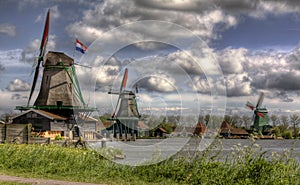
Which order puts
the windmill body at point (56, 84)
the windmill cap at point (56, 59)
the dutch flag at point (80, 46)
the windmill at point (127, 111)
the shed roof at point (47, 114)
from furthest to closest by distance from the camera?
the windmill at point (127, 111), the dutch flag at point (80, 46), the windmill cap at point (56, 59), the windmill body at point (56, 84), the shed roof at point (47, 114)

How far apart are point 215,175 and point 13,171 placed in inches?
279

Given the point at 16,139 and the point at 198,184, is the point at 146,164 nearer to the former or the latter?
the point at 198,184

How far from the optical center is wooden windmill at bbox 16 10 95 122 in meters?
41.6

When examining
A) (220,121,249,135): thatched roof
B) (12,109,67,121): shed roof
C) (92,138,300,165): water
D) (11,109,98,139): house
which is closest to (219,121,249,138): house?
(220,121,249,135): thatched roof

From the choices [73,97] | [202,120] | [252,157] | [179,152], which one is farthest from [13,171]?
[73,97]

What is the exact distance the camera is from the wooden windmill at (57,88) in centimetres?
4159

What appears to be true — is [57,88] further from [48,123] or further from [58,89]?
[48,123]

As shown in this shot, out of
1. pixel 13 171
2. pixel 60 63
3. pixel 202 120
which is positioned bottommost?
pixel 13 171

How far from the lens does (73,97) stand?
42.8 meters

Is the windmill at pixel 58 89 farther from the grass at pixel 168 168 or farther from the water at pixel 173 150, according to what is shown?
the grass at pixel 168 168

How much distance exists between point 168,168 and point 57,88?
30.3 metres

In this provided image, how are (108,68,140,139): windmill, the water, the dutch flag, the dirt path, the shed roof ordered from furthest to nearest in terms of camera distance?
(108,68,140,139): windmill
the dutch flag
the shed roof
the water
the dirt path

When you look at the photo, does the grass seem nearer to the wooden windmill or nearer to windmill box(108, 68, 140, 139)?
the wooden windmill

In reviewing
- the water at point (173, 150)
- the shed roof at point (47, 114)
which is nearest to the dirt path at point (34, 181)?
the water at point (173, 150)
